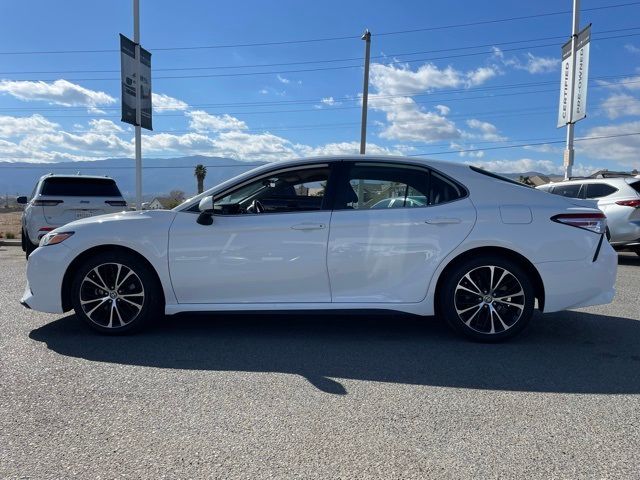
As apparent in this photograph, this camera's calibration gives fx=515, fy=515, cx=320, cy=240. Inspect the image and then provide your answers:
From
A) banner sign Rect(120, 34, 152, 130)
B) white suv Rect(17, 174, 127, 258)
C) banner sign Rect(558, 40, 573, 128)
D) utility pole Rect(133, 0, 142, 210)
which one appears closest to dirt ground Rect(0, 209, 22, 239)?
utility pole Rect(133, 0, 142, 210)

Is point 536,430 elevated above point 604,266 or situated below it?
below

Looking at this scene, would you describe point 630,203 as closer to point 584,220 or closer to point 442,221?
point 584,220

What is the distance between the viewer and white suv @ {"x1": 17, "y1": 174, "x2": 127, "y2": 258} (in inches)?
385

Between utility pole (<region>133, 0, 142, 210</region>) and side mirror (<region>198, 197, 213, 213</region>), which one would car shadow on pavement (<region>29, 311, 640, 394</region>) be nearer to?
side mirror (<region>198, 197, 213, 213</region>)

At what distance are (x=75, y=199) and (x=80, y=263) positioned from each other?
19.2 ft

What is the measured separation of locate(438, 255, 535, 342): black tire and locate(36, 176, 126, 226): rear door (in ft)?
25.2

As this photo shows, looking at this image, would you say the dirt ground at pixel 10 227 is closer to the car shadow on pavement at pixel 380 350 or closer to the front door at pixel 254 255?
the car shadow on pavement at pixel 380 350

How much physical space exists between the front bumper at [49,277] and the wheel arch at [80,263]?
0.12ft

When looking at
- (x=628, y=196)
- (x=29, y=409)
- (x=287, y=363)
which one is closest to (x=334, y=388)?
(x=287, y=363)

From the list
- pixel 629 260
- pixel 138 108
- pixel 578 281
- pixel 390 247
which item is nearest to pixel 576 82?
pixel 629 260

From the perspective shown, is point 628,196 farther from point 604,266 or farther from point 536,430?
point 536,430

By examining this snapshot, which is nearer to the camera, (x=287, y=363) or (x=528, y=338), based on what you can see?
(x=287, y=363)

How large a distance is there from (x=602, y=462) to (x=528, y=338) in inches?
89.1

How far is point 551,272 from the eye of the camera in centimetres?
447
